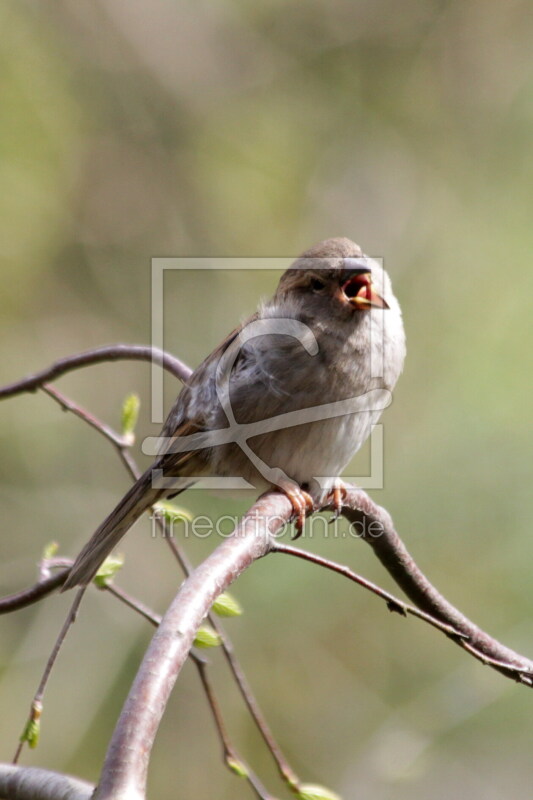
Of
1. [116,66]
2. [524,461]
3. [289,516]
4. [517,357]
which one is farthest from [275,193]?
[289,516]

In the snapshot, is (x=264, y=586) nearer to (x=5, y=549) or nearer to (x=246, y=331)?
(x=5, y=549)

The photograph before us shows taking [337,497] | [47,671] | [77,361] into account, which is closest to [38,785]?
[47,671]

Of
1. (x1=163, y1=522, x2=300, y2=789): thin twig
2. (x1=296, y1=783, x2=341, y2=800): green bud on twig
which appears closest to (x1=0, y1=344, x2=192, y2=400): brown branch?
(x1=163, y1=522, x2=300, y2=789): thin twig

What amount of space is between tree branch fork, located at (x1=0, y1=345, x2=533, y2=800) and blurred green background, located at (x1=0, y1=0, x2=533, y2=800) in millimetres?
2464

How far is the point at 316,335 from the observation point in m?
2.89

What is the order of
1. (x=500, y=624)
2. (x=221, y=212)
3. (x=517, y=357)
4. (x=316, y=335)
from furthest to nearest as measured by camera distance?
(x=221, y=212)
(x=517, y=357)
(x=500, y=624)
(x=316, y=335)

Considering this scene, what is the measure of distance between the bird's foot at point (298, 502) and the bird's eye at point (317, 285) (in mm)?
604

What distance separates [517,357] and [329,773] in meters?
2.51

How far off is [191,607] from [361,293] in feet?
5.08

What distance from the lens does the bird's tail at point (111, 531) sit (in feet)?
8.18

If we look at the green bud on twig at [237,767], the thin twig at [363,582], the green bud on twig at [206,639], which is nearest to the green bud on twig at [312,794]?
the green bud on twig at [237,767]

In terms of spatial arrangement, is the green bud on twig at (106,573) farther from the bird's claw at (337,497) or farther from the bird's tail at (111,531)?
the bird's claw at (337,497)

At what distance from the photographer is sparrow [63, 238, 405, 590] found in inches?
111

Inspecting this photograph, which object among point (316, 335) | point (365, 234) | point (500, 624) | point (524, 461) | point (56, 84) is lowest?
point (500, 624)
